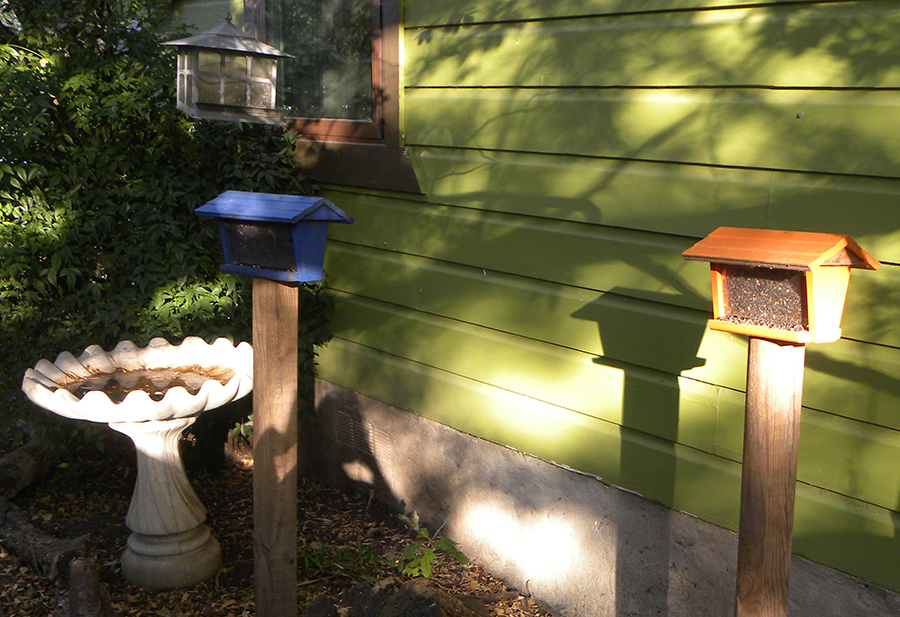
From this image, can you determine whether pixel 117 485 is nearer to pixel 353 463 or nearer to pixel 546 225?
pixel 353 463

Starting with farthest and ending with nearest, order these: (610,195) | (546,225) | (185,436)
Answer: (185,436)
(546,225)
(610,195)

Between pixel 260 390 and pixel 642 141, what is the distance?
1684 mm

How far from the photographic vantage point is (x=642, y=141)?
2.72 meters

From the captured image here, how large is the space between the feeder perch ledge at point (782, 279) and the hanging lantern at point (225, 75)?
7.85 ft

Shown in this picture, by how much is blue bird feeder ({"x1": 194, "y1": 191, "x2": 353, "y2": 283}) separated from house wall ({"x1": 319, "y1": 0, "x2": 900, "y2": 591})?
885mm

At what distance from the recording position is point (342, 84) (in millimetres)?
4082

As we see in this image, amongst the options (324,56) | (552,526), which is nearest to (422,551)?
(552,526)

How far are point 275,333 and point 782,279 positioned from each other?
1.75 metres

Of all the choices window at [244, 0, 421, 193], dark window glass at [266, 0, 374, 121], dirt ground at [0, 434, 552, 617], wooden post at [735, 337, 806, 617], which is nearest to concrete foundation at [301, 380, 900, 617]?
dirt ground at [0, 434, 552, 617]

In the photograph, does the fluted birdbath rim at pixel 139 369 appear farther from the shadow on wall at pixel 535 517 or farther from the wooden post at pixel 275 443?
the shadow on wall at pixel 535 517

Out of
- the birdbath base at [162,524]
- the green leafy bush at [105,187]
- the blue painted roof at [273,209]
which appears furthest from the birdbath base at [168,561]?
the blue painted roof at [273,209]

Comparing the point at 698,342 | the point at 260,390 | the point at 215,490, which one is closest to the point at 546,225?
the point at 698,342

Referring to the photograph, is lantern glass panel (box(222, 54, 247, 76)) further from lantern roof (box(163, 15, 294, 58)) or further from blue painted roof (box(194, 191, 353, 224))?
blue painted roof (box(194, 191, 353, 224))

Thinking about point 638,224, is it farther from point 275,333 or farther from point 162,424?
point 162,424
